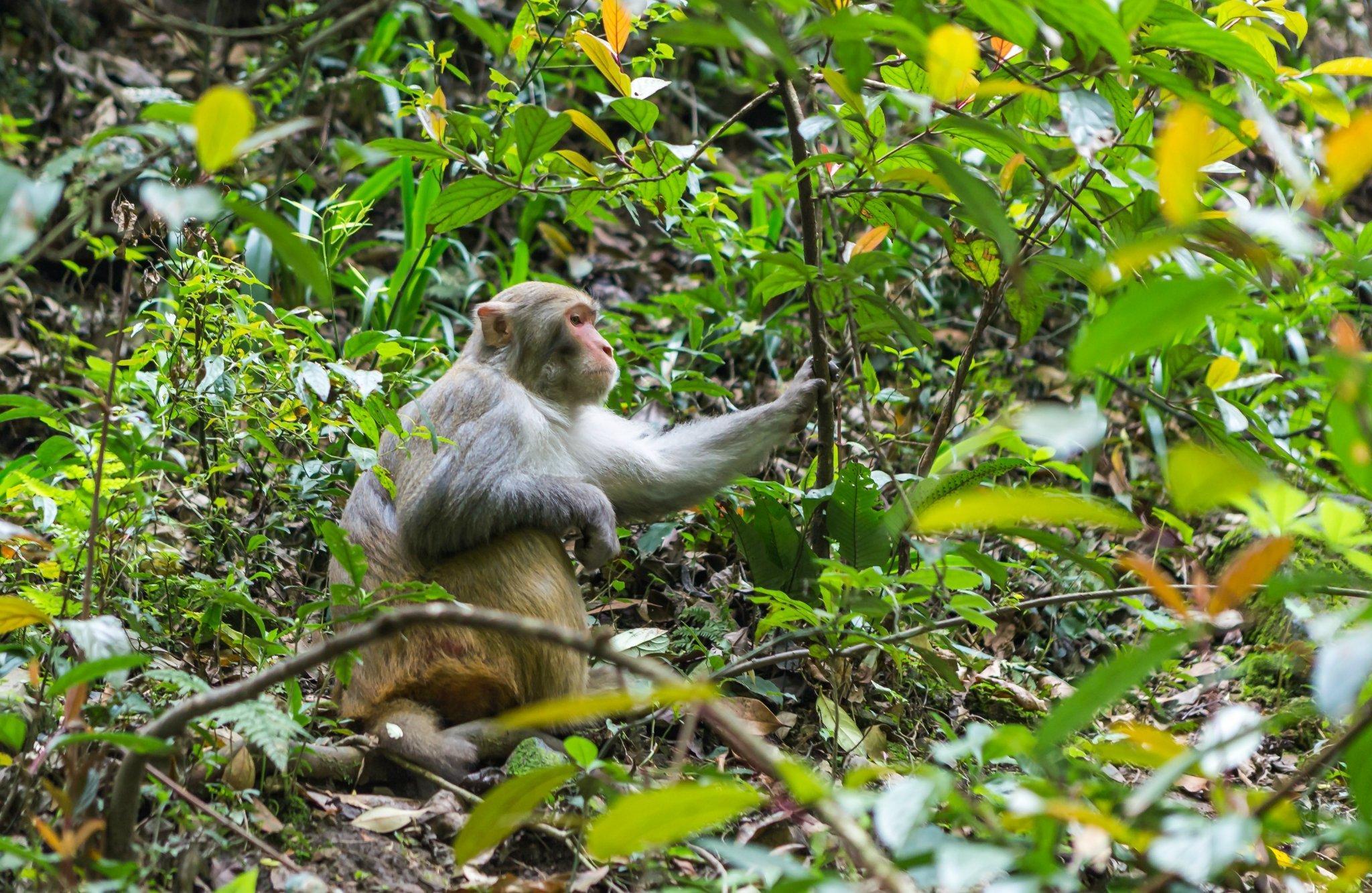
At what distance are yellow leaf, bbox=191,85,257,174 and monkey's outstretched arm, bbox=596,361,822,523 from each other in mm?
3247

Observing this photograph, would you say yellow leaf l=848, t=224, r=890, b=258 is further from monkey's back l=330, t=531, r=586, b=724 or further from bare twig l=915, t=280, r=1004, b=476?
monkey's back l=330, t=531, r=586, b=724

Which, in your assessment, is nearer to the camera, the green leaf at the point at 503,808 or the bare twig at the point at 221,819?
the green leaf at the point at 503,808

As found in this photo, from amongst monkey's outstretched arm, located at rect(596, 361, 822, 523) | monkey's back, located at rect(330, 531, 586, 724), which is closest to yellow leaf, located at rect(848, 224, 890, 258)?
monkey's outstretched arm, located at rect(596, 361, 822, 523)

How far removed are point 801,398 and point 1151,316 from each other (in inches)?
123

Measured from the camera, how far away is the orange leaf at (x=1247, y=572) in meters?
1.88

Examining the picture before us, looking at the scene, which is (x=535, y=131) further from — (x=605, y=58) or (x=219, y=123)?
(x=219, y=123)

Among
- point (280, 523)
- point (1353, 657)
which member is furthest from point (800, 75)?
point (280, 523)

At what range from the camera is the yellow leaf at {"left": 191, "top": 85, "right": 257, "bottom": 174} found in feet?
5.89

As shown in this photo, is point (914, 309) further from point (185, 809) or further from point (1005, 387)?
point (185, 809)

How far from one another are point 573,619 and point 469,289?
3.32 m

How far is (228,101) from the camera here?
1795mm

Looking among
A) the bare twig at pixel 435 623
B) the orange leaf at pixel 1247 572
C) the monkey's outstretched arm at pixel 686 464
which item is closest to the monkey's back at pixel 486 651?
the monkey's outstretched arm at pixel 686 464

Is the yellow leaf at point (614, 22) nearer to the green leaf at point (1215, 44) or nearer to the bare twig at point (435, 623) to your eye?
the green leaf at point (1215, 44)

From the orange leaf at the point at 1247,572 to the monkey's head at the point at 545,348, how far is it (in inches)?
138
